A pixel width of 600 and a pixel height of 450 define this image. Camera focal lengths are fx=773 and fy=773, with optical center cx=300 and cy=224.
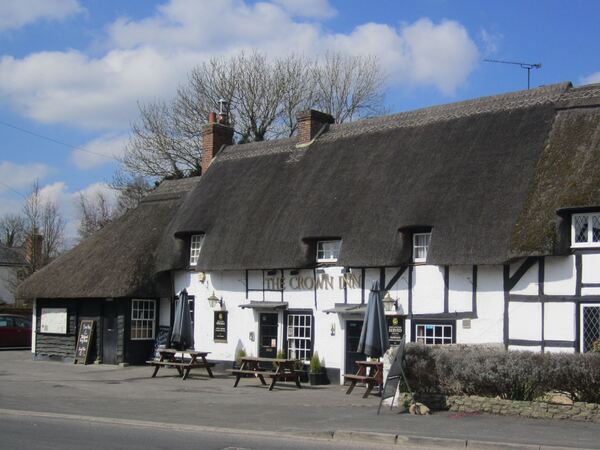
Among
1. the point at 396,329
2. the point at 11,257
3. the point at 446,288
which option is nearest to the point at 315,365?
the point at 396,329

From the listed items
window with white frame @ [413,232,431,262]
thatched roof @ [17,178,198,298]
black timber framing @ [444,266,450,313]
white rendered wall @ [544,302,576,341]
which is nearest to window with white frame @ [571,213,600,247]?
white rendered wall @ [544,302,576,341]

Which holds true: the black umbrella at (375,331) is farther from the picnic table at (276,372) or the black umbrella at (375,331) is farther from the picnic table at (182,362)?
the picnic table at (182,362)

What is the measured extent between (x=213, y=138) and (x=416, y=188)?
11.1 m

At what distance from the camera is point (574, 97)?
2025 centimetres

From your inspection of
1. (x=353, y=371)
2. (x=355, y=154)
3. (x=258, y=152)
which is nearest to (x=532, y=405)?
(x=353, y=371)

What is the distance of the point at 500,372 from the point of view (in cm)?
1524

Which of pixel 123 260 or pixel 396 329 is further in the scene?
pixel 123 260

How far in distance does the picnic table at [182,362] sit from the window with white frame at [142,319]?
2.39m

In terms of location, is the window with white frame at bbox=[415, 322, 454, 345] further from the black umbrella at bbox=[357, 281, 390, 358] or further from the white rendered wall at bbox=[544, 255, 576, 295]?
the white rendered wall at bbox=[544, 255, 576, 295]

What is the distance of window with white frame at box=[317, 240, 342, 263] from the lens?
22359mm

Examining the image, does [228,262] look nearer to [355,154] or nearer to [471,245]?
[355,154]

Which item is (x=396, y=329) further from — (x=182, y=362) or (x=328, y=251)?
(x=182, y=362)

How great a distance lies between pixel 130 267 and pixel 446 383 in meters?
14.2

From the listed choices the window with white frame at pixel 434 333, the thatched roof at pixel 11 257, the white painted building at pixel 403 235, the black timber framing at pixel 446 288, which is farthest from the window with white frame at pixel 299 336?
the thatched roof at pixel 11 257
